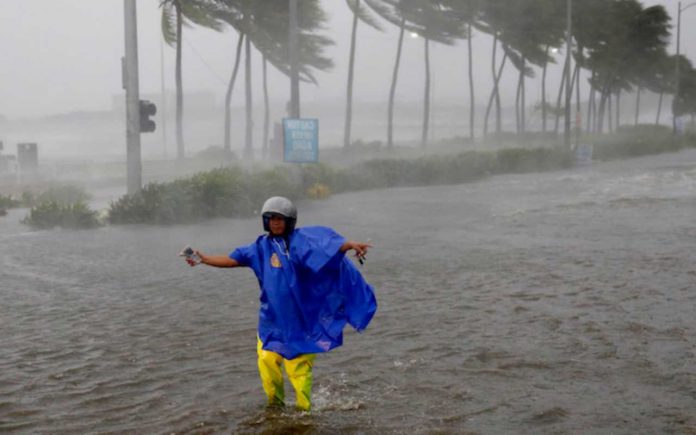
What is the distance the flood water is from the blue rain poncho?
55 centimetres

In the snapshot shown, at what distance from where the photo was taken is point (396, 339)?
25.6 ft

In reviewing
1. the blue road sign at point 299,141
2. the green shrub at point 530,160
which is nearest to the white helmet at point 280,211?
the blue road sign at point 299,141

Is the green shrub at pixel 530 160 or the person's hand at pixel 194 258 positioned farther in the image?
the green shrub at pixel 530 160

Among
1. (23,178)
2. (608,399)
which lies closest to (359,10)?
(23,178)

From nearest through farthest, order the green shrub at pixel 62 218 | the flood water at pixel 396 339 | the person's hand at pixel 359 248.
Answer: the person's hand at pixel 359 248 < the flood water at pixel 396 339 < the green shrub at pixel 62 218

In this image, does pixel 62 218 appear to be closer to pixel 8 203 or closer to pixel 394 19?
pixel 8 203

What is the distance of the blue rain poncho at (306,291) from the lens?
5.44m

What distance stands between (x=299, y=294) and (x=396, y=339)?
2.50 metres

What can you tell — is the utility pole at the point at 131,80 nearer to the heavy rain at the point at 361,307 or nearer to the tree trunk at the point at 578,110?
the heavy rain at the point at 361,307

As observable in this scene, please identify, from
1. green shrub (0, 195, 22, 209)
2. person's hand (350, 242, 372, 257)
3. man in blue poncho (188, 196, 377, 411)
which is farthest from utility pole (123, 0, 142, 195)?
person's hand (350, 242, 372, 257)

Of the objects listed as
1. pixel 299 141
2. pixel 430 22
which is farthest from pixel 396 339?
A: pixel 430 22

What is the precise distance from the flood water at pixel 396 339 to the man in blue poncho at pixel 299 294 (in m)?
0.41

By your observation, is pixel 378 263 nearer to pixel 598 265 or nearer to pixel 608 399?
pixel 598 265

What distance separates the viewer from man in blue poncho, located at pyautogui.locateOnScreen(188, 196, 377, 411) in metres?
5.44
